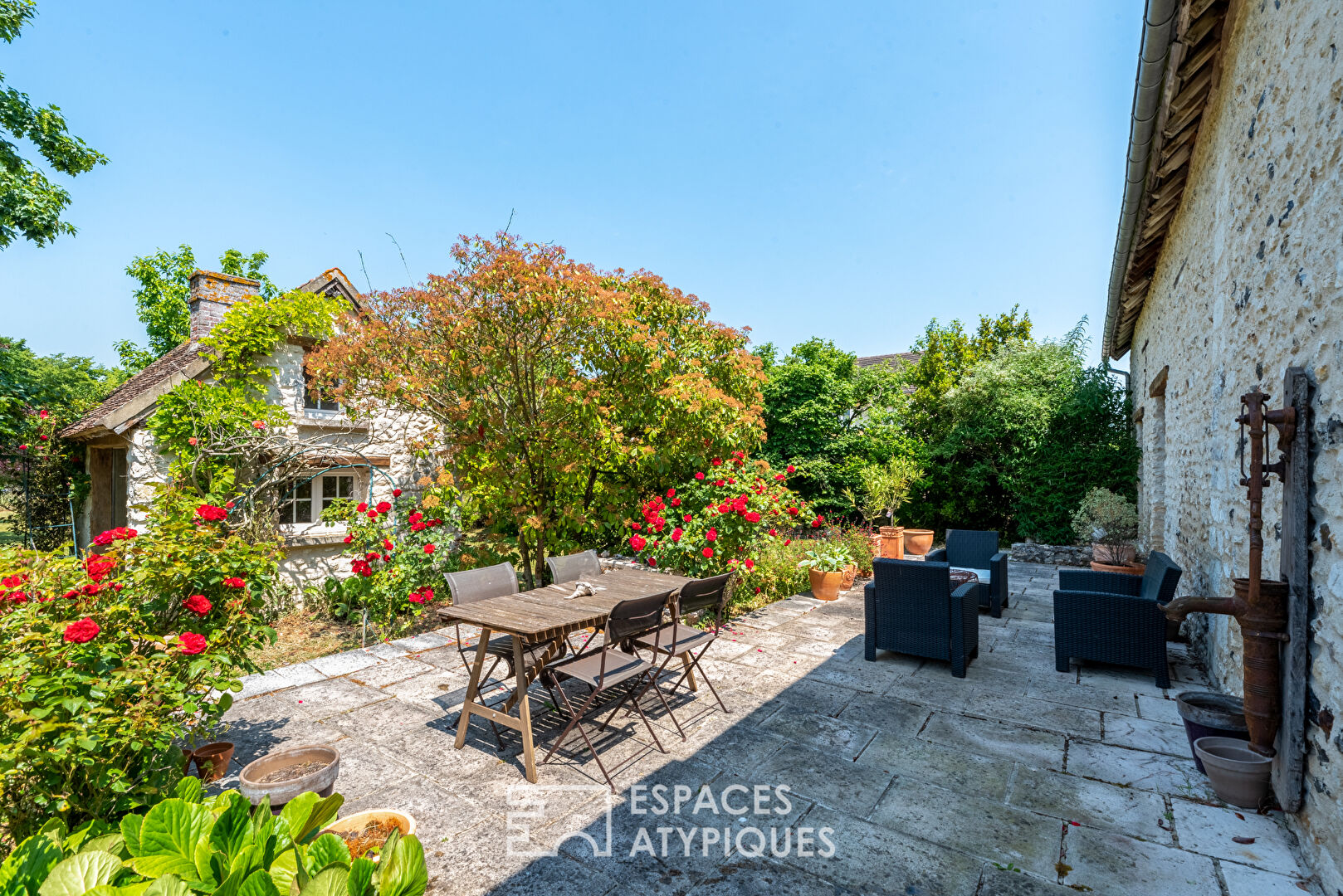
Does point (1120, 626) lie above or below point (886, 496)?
below

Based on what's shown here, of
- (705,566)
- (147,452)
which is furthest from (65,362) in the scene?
(705,566)

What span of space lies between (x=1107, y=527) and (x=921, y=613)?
678 centimetres

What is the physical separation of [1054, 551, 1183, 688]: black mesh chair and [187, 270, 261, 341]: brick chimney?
941cm

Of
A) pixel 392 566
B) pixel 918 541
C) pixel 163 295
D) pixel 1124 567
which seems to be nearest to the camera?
pixel 392 566

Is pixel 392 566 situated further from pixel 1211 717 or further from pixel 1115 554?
pixel 1115 554

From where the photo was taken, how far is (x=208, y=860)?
1365 millimetres

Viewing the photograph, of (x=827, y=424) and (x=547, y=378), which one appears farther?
(x=827, y=424)

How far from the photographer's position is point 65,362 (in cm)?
1582

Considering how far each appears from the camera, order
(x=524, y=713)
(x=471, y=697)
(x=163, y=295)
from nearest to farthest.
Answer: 1. (x=524, y=713)
2. (x=471, y=697)
3. (x=163, y=295)

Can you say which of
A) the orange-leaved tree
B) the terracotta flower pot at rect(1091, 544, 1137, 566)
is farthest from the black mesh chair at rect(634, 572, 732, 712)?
the terracotta flower pot at rect(1091, 544, 1137, 566)

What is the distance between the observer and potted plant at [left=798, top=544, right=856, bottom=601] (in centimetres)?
716

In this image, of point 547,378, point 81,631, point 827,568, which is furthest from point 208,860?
point 827,568


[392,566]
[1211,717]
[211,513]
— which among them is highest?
[211,513]

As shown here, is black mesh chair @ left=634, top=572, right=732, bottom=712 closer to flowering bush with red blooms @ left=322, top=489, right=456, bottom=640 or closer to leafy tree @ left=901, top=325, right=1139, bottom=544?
flowering bush with red blooms @ left=322, top=489, right=456, bottom=640
